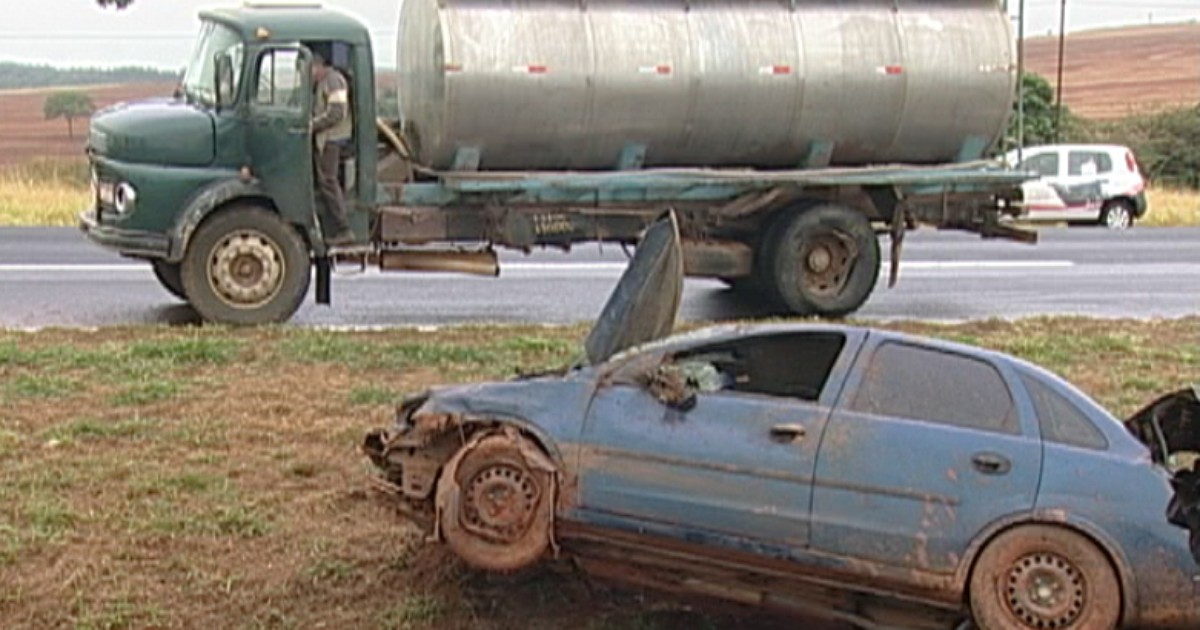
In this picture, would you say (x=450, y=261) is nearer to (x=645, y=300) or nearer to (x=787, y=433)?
(x=645, y=300)

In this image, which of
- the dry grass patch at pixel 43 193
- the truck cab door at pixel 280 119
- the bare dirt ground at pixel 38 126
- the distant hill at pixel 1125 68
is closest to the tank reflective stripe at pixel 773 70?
the truck cab door at pixel 280 119

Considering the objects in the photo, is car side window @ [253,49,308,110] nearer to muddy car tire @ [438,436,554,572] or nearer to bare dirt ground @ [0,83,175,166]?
muddy car tire @ [438,436,554,572]

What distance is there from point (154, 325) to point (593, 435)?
778 cm

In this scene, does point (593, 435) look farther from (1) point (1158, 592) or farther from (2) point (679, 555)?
(1) point (1158, 592)

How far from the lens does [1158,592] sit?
623 cm

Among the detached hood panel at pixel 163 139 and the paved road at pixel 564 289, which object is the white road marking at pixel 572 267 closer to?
the paved road at pixel 564 289

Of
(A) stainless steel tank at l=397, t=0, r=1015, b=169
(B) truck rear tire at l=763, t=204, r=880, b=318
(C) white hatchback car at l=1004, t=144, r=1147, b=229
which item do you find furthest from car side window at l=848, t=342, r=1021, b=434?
(C) white hatchback car at l=1004, t=144, r=1147, b=229

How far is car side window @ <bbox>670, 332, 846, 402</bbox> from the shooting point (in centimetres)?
696

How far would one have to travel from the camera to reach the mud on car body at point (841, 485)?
629 cm

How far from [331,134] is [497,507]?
303 inches

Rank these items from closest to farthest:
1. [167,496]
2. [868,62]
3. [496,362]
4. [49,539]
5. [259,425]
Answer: [49,539]
[167,496]
[259,425]
[496,362]
[868,62]

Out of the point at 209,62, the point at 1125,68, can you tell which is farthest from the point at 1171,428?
the point at 1125,68

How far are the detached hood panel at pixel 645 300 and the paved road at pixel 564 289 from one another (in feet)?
21.5

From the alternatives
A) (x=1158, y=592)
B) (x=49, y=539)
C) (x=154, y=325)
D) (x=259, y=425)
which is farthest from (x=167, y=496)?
(x=154, y=325)
